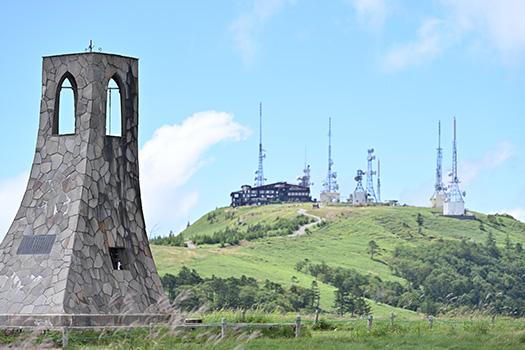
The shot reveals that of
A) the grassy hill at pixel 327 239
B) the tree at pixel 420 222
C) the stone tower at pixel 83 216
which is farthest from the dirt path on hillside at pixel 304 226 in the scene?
the stone tower at pixel 83 216

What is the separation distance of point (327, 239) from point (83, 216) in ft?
397

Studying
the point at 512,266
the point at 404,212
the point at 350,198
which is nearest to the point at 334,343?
the point at 512,266

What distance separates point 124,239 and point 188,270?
227 ft

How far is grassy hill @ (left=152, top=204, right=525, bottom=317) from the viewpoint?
11619 cm

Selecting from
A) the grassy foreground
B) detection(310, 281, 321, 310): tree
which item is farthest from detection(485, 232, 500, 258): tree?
the grassy foreground

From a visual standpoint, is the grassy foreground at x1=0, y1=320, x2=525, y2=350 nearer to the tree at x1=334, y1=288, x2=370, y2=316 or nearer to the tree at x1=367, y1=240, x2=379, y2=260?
the tree at x1=334, y1=288, x2=370, y2=316

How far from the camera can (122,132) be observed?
36906mm

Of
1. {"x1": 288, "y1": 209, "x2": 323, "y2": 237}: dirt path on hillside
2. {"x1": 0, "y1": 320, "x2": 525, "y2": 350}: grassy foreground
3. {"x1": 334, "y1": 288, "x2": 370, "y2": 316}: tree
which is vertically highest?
{"x1": 288, "y1": 209, "x2": 323, "y2": 237}: dirt path on hillside

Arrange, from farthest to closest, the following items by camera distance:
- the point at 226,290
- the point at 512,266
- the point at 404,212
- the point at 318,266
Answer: the point at 404,212 → the point at 512,266 → the point at 318,266 → the point at 226,290

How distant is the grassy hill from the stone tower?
198 feet

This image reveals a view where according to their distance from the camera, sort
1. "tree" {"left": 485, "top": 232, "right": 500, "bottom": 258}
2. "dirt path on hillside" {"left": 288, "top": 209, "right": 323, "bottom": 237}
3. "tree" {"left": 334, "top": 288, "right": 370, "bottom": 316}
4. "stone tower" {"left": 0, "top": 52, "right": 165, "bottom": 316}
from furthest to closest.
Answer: "dirt path on hillside" {"left": 288, "top": 209, "right": 323, "bottom": 237}
"tree" {"left": 485, "top": 232, "right": 500, "bottom": 258}
"tree" {"left": 334, "top": 288, "right": 370, "bottom": 316}
"stone tower" {"left": 0, "top": 52, "right": 165, "bottom": 316}

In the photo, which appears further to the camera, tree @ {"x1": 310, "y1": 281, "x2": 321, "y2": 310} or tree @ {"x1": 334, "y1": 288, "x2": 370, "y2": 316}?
tree @ {"x1": 310, "y1": 281, "x2": 321, "y2": 310}

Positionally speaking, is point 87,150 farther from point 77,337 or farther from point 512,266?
point 512,266

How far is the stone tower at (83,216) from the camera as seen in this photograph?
34.1 meters
